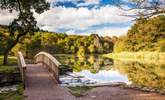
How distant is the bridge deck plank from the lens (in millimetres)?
12602

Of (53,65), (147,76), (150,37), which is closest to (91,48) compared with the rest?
(150,37)

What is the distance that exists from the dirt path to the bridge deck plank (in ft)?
2.86

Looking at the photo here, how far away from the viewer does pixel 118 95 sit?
12.7m

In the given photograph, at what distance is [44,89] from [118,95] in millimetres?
3601

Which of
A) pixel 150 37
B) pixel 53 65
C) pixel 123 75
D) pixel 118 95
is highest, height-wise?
pixel 53 65

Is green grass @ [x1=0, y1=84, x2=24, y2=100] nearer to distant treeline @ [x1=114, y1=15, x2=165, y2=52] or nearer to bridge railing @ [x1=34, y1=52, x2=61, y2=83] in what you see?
bridge railing @ [x1=34, y1=52, x2=61, y2=83]

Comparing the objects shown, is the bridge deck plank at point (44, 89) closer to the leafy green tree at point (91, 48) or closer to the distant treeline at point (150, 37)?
the distant treeline at point (150, 37)

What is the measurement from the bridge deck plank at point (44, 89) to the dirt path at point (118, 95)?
2.86ft

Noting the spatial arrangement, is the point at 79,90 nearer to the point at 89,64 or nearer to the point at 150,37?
the point at 89,64

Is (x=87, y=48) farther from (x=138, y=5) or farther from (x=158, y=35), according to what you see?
(x=138, y=5)

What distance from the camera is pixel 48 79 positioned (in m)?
17.8

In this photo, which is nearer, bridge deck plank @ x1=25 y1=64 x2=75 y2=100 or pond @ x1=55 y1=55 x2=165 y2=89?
bridge deck plank @ x1=25 y1=64 x2=75 y2=100

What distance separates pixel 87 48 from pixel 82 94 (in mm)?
72848

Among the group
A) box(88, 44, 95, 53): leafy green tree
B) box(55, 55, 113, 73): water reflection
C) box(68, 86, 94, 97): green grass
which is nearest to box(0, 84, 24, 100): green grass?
box(68, 86, 94, 97): green grass
